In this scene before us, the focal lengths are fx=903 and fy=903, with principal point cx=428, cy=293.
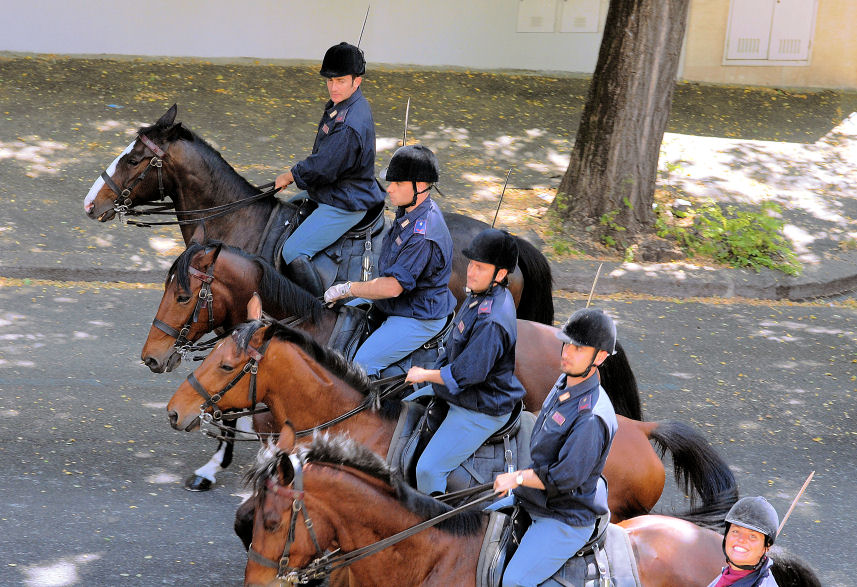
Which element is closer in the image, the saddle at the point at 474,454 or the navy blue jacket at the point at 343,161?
the saddle at the point at 474,454

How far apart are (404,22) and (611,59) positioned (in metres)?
6.42

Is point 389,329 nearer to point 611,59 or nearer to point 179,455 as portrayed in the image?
point 179,455

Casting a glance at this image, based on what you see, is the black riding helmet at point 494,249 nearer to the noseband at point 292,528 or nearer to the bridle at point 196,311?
the noseband at point 292,528

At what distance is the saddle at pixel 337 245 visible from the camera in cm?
733

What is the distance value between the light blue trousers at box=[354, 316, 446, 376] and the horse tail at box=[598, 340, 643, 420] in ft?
4.40

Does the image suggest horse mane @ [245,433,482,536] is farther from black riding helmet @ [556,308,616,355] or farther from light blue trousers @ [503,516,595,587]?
black riding helmet @ [556,308,616,355]

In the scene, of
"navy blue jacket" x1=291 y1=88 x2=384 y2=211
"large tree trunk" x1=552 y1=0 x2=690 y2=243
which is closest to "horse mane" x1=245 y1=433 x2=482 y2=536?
"navy blue jacket" x1=291 y1=88 x2=384 y2=211

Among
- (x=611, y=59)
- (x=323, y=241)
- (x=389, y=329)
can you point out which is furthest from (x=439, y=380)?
(x=611, y=59)

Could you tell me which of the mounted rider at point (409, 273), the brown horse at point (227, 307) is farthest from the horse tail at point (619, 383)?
Answer: the mounted rider at point (409, 273)

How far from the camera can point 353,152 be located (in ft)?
23.8

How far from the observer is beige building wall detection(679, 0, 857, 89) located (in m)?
17.8

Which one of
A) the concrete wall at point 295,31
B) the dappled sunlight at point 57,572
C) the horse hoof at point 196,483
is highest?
the concrete wall at point 295,31

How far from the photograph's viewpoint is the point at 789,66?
18.1m

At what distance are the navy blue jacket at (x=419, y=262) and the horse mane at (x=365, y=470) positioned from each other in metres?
2.08
